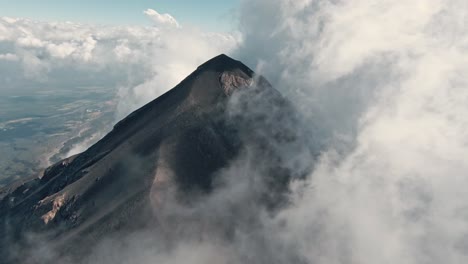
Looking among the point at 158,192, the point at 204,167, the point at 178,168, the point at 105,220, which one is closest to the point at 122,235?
the point at 105,220

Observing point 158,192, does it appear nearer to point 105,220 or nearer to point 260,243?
point 105,220

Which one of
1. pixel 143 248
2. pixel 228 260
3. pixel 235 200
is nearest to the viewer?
pixel 143 248

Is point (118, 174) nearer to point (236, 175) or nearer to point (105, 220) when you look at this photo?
point (105, 220)

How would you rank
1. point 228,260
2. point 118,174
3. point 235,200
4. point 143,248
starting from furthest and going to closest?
point 235,200 → point 118,174 → point 228,260 → point 143,248

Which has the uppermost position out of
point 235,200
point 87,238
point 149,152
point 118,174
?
point 235,200

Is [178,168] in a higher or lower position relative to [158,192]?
higher

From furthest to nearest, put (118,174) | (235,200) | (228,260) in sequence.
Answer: (235,200) → (118,174) → (228,260)

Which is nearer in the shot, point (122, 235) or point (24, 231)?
point (122, 235)

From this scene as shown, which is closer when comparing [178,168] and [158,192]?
[158,192]

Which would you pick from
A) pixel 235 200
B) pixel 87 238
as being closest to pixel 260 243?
pixel 235 200
